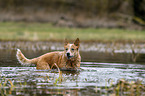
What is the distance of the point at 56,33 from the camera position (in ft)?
88.3

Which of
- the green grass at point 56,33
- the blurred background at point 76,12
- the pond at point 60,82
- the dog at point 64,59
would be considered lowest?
the pond at point 60,82

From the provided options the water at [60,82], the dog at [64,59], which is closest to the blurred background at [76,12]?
the dog at [64,59]

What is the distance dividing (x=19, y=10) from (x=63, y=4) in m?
4.37

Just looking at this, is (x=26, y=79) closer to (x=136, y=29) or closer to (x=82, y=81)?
(x=82, y=81)

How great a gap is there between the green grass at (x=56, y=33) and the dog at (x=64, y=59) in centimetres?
1240

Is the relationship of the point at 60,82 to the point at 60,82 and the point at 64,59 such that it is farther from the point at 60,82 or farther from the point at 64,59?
the point at 64,59

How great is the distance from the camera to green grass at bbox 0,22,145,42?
25.2 meters

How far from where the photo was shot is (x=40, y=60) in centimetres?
1149

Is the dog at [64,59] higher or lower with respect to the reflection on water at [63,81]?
higher

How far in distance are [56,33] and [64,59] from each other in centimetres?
1570

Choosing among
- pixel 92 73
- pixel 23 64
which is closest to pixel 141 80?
pixel 92 73

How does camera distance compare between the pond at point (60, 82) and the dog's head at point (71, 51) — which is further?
the dog's head at point (71, 51)

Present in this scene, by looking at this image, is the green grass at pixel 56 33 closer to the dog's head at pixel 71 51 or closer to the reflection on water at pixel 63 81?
the dog's head at pixel 71 51

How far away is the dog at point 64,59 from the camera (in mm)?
11148
